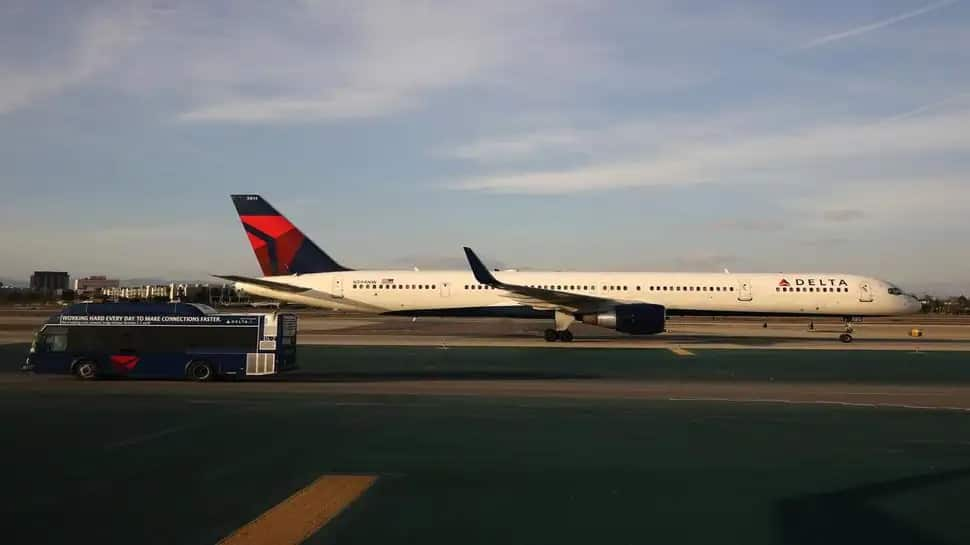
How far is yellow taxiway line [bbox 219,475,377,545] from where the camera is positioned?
25.1 feet

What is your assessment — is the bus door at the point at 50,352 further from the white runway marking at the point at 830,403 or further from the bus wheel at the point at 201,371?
the white runway marking at the point at 830,403

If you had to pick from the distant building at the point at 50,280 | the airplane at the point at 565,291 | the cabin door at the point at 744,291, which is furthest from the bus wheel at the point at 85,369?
the distant building at the point at 50,280

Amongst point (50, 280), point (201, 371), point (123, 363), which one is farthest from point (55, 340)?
point (50, 280)

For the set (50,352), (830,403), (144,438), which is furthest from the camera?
(50,352)

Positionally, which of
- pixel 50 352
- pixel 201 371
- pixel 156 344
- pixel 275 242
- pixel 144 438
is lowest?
pixel 144 438

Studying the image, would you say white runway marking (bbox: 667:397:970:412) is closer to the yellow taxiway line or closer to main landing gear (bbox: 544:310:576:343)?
the yellow taxiway line

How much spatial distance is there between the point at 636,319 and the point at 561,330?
14.1ft

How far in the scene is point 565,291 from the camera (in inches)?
1554

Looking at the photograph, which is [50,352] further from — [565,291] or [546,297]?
[565,291]

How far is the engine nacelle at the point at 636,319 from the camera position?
35.5 m

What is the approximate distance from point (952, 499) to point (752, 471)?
2.50 meters

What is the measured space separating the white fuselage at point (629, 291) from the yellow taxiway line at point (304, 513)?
97.7 feet

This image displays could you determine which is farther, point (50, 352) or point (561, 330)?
point (561, 330)

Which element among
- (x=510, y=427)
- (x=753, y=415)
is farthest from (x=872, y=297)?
(x=510, y=427)
